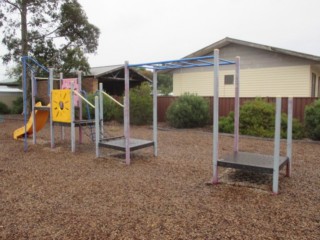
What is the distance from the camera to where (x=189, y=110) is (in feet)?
35.0

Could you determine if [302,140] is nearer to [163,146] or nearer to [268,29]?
[163,146]

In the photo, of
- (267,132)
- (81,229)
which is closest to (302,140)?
(267,132)

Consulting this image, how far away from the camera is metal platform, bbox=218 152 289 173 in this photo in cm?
370

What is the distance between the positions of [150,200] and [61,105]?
4342 millimetres

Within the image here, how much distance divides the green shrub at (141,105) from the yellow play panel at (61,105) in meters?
5.28

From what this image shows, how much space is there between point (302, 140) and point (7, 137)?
926 centimetres

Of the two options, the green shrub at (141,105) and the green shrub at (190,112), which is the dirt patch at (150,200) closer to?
the green shrub at (190,112)

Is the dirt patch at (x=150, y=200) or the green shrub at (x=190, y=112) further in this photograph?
the green shrub at (x=190, y=112)

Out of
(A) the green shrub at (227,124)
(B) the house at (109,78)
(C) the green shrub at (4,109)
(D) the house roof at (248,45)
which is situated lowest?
(A) the green shrub at (227,124)

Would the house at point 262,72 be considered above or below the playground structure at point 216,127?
above

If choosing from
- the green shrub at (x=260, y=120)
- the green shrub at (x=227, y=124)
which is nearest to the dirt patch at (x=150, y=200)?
the green shrub at (x=260, y=120)

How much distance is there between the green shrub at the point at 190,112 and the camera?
1073cm

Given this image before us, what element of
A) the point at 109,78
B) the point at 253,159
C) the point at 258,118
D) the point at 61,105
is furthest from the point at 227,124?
the point at 109,78

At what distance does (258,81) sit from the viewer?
13180 millimetres
